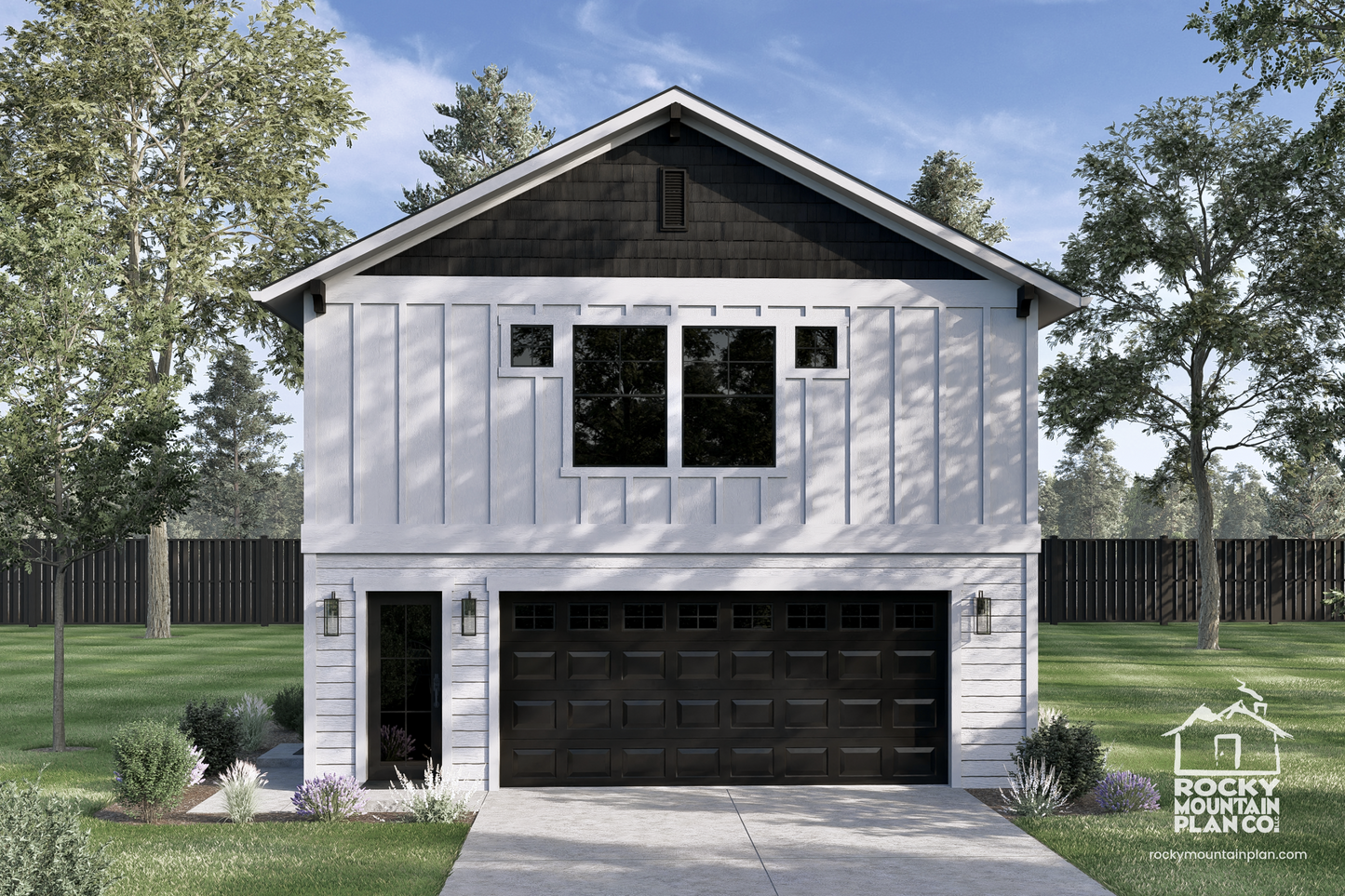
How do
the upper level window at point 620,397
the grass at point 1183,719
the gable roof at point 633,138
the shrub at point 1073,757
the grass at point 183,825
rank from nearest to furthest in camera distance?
1. the grass at point 183,825
2. the grass at point 1183,719
3. the shrub at point 1073,757
4. the gable roof at point 633,138
5. the upper level window at point 620,397

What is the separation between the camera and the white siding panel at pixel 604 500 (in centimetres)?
1212

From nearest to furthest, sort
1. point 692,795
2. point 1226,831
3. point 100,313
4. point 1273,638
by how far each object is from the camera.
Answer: point 1226,831 < point 692,795 < point 100,313 < point 1273,638

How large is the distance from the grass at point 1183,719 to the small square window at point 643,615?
4462mm

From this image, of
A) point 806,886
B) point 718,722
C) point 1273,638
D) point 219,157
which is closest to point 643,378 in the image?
point 718,722

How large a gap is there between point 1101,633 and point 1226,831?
62.8 feet

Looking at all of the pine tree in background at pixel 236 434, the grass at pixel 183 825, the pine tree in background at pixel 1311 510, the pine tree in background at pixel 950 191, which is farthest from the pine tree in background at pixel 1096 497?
the grass at pixel 183 825

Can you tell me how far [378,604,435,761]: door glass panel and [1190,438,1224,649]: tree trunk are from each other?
20.9 metres

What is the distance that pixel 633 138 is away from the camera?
40.7 feet

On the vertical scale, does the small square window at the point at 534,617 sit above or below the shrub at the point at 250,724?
above

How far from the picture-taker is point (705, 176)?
1241 cm

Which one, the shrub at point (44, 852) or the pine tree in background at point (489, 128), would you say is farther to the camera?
the pine tree in background at point (489, 128)

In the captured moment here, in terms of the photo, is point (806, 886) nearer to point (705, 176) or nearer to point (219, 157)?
point (705, 176)

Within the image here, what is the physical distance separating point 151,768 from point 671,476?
625 cm

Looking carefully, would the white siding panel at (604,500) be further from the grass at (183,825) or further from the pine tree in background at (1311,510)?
the pine tree in background at (1311,510)
